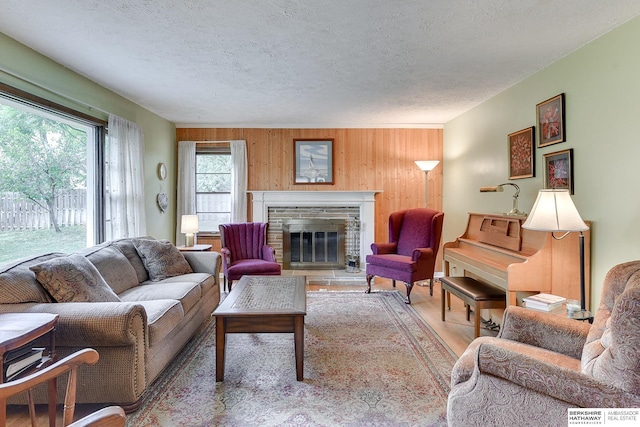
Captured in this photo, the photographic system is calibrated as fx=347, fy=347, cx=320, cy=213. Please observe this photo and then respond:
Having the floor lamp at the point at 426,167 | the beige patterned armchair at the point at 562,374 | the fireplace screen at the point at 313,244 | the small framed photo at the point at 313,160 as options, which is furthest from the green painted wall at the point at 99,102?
the floor lamp at the point at 426,167

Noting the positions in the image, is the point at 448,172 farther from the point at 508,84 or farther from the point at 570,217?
the point at 570,217

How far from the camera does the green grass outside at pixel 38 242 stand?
2.70 meters

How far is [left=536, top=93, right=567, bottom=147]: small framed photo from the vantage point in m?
2.95

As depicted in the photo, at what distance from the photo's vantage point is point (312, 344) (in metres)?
2.91

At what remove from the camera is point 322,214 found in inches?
219

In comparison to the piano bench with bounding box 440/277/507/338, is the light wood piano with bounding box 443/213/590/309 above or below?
above

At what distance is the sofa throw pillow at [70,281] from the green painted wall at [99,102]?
1.44 meters

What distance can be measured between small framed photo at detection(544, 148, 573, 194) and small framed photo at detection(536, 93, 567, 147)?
127 millimetres

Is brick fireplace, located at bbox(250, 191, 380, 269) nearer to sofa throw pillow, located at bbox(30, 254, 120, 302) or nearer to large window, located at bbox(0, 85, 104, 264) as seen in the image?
large window, located at bbox(0, 85, 104, 264)

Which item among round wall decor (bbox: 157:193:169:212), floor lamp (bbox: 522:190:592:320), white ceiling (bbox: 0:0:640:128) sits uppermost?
white ceiling (bbox: 0:0:640:128)

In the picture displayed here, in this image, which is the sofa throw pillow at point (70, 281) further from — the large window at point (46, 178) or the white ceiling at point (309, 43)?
the white ceiling at point (309, 43)

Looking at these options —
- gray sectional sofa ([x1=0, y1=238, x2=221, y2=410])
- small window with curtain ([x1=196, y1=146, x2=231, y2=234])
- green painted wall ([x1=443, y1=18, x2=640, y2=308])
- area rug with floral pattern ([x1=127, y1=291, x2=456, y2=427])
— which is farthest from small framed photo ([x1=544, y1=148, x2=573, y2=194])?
small window with curtain ([x1=196, y1=146, x2=231, y2=234])

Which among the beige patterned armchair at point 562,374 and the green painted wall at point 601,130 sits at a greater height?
the green painted wall at point 601,130

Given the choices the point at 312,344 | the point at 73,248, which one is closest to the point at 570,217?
the point at 312,344
